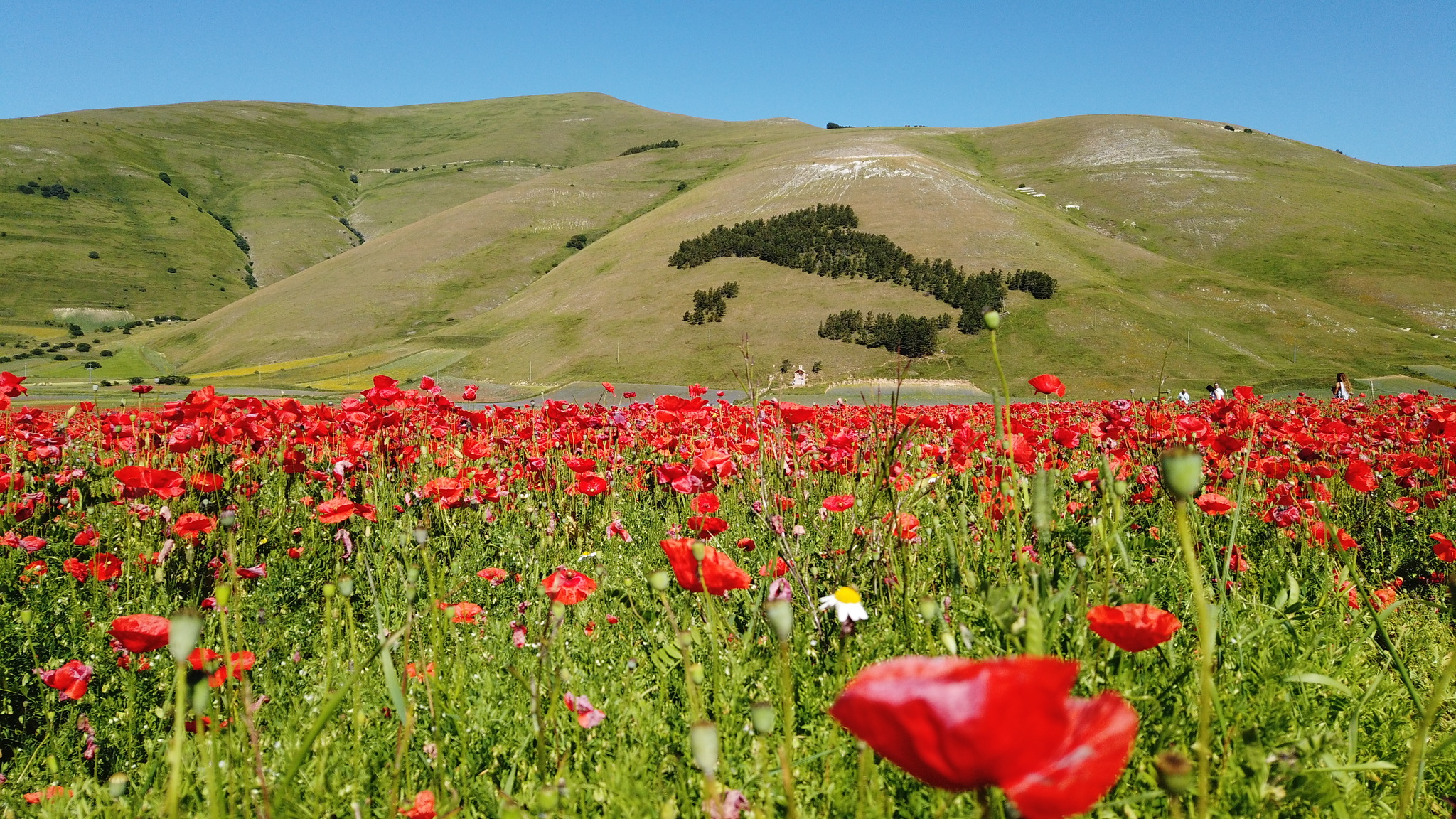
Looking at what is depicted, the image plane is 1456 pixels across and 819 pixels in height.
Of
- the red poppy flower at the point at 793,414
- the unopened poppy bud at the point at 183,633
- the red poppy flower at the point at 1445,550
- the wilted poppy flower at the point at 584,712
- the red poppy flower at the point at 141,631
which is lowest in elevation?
the wilted poppy flower at the point at 584,712

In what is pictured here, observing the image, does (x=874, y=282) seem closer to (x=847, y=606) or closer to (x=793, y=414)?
(x=793, y=414)

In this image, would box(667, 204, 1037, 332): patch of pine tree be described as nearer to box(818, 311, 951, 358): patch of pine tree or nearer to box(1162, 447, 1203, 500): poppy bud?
box(818, 311, 951, 358): patch of pine tree

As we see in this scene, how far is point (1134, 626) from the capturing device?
3.86 ft

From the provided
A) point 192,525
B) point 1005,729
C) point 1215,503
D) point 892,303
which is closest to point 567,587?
point 1005,729

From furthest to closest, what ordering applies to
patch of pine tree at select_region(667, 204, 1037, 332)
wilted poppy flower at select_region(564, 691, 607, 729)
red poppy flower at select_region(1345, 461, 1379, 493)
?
1. patch of pine tree at select_region(667, 204, 1037, 332)
2. red poppy flower at select_region(1345, 461, 1379, 493)
3. wilted poppy flower at select_region(564, 691, 607, 729)

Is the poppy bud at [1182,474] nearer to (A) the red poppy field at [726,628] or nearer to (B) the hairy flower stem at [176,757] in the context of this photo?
(A) the red poppy field at [726,628]

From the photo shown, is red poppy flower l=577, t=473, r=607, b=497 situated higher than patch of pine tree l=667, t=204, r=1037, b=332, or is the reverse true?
patch of pine tree l=667, t=204, r=1037, b=332

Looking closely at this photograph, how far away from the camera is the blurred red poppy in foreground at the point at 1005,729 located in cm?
44

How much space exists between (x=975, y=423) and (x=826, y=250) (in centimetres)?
3786

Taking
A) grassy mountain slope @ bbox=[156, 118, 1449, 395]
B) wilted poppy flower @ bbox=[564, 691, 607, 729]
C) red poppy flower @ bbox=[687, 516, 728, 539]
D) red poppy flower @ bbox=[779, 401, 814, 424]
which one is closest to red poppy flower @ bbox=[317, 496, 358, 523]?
red poppy flower @ bbox=[687, 516, 728, 539]

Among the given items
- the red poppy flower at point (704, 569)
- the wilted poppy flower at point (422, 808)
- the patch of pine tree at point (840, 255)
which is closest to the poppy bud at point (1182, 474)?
the red poppy flower at point (704, 569)

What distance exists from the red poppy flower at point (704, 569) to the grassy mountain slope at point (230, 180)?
118 metres

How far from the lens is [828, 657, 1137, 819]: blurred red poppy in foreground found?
444 mm

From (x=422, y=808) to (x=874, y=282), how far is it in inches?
1569
